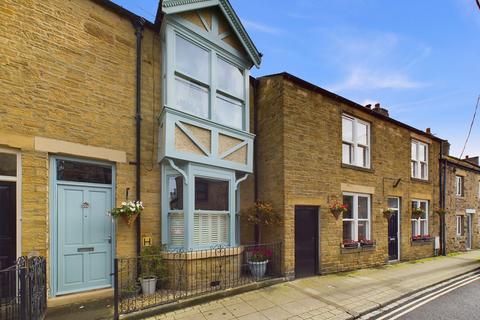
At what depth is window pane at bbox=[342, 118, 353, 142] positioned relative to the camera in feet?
36.7

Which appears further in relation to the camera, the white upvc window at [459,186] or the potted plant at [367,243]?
the white upvc window at [459,186]

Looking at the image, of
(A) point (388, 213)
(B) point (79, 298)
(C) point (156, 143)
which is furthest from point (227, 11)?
(A) point (388, 213)

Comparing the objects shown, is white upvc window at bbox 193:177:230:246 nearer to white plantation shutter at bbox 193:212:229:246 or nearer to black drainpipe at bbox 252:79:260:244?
white plantation shutter at bbox 193:212:229:246

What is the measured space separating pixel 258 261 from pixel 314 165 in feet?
11.8

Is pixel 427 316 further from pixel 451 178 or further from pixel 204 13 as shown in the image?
pixel 451 178

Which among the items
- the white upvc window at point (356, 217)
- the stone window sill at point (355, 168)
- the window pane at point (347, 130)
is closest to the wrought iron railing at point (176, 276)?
the white upvc window at point (356, 217)

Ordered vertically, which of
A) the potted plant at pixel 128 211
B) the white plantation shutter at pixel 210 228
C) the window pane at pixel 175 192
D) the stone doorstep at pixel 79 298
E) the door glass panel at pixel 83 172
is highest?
the door glass panel at pixel 83 172

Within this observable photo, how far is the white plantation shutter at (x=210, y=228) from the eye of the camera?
7.44m

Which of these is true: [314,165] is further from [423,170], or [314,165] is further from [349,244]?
[423,170]

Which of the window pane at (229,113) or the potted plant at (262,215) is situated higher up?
the window pane at (229,113)

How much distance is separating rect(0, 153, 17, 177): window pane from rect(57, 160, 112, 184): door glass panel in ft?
2.42

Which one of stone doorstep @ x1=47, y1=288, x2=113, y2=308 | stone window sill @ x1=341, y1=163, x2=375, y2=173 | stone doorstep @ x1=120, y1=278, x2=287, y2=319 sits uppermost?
stone window sill @ x1=341, y1=163, x2=375, y2=173

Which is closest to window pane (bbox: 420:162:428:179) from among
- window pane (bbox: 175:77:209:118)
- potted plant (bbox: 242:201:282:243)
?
potted plant (bbox: 242:201:282:243)

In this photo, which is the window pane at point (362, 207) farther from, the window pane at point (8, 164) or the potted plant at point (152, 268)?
the window pane at point (8, 164)
